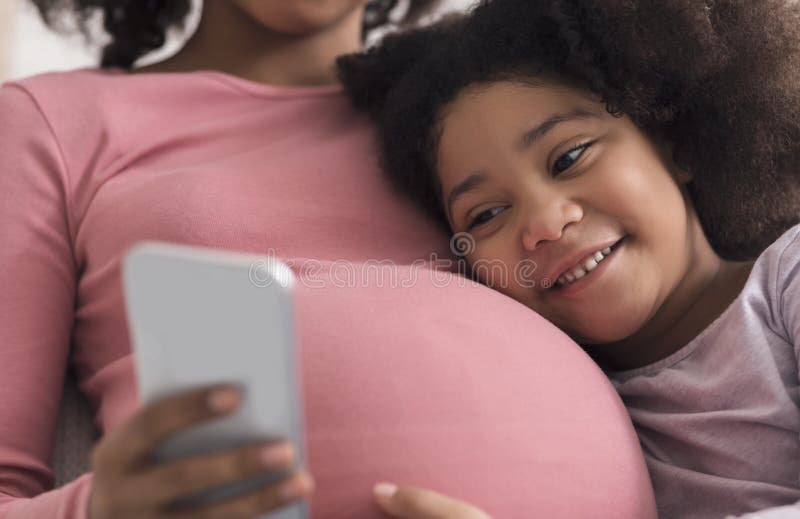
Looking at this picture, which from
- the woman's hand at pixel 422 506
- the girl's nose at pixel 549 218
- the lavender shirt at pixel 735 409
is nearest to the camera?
the woman's hand at pixel 422 506

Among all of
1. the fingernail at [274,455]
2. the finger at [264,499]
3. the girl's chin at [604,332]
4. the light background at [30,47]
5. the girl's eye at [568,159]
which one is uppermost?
the fingernail at [274,455]

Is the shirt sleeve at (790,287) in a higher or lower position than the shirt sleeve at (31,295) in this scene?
higher

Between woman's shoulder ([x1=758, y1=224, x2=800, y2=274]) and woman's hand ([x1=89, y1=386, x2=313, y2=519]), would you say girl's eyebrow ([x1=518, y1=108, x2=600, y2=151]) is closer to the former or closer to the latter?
woman's shoulder ([x1=758, y1=224, x2=800, y2=274])

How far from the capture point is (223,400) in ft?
1.53

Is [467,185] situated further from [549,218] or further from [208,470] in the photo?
[208,470]

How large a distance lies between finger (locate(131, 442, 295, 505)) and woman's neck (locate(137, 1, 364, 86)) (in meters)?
0.78

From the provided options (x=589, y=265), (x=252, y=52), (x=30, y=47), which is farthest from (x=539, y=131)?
(x=30, y=47)

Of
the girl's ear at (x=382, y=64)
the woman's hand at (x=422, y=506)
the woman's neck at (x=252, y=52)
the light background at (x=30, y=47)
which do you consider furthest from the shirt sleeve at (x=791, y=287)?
the light background at (x=30, y=47)

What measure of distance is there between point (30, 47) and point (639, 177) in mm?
1454

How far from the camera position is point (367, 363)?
2.22 feet

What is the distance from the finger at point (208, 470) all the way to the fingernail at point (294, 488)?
0.04 ft

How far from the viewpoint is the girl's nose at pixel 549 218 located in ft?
2.86

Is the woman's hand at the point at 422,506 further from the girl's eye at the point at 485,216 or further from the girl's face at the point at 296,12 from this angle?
the girl's face at the point at 296,12

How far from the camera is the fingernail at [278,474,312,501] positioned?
1.57ft
